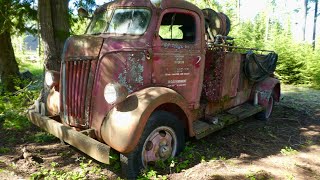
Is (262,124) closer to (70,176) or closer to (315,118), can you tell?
(315,118)

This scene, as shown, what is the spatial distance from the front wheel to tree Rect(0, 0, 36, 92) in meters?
5.76

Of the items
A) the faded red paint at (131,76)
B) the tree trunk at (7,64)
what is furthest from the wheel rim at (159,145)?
the tree trunk at (7,64)

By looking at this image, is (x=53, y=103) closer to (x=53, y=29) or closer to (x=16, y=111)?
(x=16, y=111)

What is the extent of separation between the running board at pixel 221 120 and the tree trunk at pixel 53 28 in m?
3.41

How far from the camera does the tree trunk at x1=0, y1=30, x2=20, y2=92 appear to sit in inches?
350

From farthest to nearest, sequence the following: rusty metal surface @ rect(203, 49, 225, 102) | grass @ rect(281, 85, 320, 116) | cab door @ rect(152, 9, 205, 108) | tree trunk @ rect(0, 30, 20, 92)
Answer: tree trunk @ rect(0, 30, 20, 92)
grass @ rect(281, 85, 320, 116)
rusty metal surface @ rect(203, 49, 225, 102)
cab door @ rect(152, 9, 205, 108)

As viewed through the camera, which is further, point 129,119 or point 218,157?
point 218,157

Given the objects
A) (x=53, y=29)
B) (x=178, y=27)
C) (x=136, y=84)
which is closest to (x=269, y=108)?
(x=178, y=27)

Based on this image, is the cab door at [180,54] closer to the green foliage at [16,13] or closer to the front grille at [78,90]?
the front grille at [78,90]

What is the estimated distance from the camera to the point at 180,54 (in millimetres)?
4457

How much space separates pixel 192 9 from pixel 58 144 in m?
3.12

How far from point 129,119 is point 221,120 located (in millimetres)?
2385

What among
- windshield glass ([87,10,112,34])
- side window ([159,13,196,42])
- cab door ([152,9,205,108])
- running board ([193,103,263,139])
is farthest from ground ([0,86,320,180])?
windshield glass ([87,10,112,34])

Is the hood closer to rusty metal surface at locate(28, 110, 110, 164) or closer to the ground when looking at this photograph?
rusty metal surface at locate(28, 110, 110, 164)
